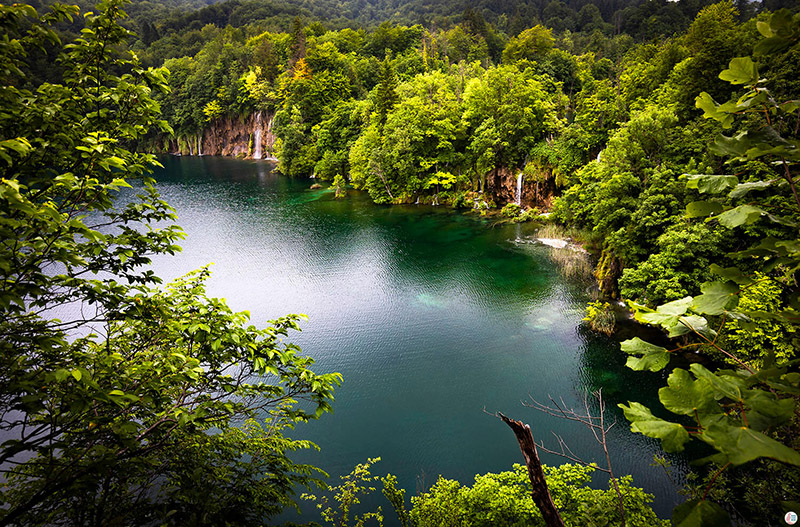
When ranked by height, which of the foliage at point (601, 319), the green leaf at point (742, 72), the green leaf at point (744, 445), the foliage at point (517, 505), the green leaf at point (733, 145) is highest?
the green leaf at point (742, 72)

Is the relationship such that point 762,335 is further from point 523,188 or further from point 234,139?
point 234,139

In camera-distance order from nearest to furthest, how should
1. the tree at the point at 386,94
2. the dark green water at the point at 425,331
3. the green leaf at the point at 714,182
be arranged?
the green leaf at the point at 714,182
the dark green water at the point at 425,331
the tree at the point at 386,94

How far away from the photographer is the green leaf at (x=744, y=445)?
1.57 metres

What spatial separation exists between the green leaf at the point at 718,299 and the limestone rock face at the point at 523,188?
95.7 ft

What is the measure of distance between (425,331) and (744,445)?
51.1ft

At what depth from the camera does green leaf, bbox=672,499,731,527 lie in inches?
70.5

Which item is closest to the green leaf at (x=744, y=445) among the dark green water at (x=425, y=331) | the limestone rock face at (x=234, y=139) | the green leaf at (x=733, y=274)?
the green leaf at (x=733, y=274)

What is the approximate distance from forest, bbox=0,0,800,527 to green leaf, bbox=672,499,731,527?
11 mm

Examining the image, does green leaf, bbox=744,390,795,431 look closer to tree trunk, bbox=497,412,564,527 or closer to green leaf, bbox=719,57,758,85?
green leaf, bbox=719,57,758,85

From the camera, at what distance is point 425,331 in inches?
673

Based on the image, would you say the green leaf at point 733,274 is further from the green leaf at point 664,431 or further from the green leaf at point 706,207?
the green leaf at point 664,431

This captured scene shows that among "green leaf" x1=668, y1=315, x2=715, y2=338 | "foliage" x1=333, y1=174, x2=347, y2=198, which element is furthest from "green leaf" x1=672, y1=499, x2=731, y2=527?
"foliage" x1=333, y1=174, x2=347, y2=198

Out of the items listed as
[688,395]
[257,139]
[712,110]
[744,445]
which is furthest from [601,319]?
[257,139]

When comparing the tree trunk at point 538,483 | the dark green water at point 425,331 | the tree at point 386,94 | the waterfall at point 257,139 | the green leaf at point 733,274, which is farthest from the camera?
the waterfall at point 257,139
